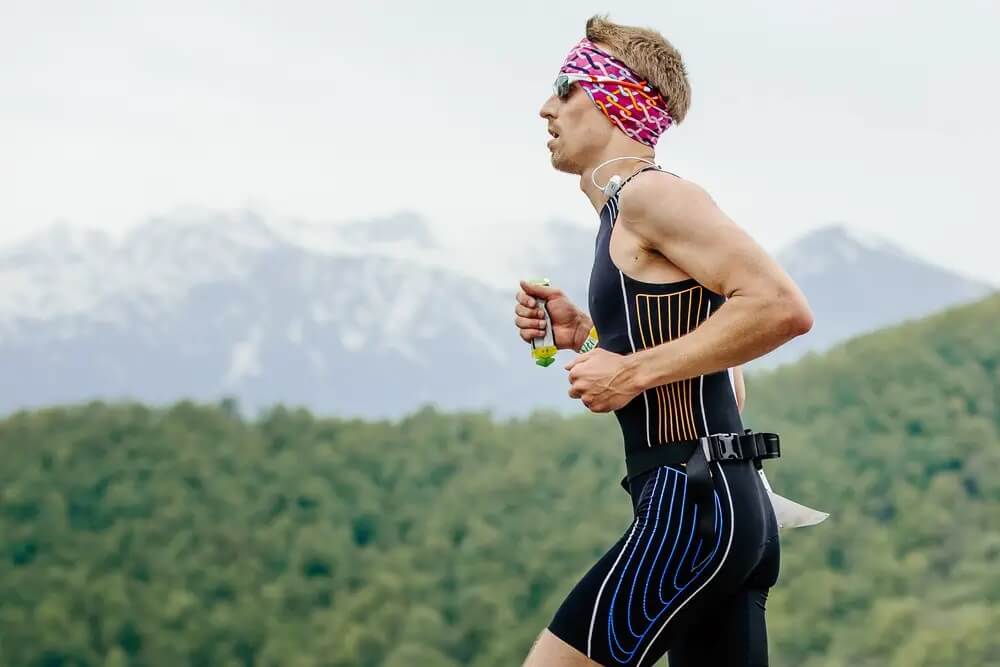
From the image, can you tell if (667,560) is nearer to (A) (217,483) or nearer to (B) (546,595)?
(B) (546,595)

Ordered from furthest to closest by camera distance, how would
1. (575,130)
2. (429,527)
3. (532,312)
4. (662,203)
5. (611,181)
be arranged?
(429,527)
(532,312)
(575,130)
(611,181)
(662,203)

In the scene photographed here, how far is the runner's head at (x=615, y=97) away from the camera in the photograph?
306 cm

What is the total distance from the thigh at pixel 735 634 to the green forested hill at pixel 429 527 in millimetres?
8956

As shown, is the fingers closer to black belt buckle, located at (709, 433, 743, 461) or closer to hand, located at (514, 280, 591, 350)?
hand, located at (514, 280, 591, 350)

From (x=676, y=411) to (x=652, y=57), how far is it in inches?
33.5

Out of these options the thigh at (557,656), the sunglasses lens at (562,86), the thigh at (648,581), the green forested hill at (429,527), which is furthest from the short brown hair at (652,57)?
the green forested hill at (429,527)

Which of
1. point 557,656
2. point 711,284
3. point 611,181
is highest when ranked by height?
point 611,181

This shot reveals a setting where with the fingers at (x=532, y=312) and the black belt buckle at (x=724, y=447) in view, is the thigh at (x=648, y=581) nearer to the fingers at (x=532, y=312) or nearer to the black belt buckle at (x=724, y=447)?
the black belt buckle at (x=724, y=447)

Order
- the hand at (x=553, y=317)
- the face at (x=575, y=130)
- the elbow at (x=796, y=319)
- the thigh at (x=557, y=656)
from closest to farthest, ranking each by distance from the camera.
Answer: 1. the elbow at (x=796, y=319)
2. the thigh at (x=557, y=656)
3. the face at (x=575, y=130)
4. the hand at (x=553, y=317)

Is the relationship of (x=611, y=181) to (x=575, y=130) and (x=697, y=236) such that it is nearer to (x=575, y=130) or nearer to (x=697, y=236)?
(x=575, y=130)

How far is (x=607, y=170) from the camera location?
122 inches

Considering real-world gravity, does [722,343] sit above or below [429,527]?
below

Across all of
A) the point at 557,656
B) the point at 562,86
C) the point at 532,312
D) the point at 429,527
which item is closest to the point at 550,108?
the point at 562,86

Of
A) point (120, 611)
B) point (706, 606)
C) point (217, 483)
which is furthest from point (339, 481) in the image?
point (706, 606)
